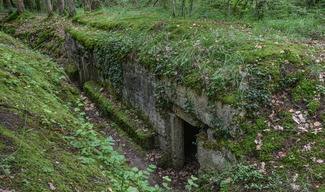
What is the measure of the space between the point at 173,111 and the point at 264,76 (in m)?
2.31

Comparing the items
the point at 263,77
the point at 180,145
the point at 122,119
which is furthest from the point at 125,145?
the point at 263,77

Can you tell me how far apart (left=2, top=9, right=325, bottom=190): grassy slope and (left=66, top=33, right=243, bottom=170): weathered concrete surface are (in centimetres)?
22

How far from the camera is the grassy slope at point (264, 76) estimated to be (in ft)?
11.5

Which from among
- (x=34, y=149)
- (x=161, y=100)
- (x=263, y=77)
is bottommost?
(x=161, y=100)

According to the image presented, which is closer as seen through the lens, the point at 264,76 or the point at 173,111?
the point at 264,76

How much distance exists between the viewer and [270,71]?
4.29 meters

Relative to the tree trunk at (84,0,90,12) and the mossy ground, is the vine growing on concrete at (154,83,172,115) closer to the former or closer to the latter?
the mossy ground

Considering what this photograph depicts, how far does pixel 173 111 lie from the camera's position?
565cm

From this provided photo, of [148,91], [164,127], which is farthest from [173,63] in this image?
[164,127]

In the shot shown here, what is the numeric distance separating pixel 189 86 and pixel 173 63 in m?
0.88

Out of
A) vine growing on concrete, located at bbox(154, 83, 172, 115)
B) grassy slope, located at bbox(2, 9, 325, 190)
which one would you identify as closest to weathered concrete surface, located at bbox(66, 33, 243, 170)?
vine growing on concrete, located at bbox(154, 83, 172, 115)

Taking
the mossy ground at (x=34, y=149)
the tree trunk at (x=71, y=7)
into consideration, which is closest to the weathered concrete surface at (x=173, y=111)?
the mossy ground at (x=34, y=149)

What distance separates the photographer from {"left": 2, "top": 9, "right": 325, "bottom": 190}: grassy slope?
138 inches

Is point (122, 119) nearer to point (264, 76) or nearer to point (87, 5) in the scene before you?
point (264, 76)
